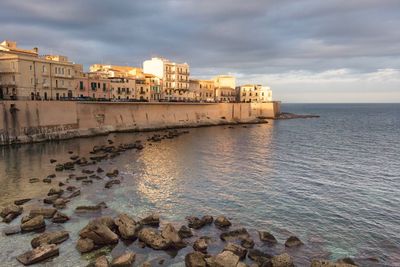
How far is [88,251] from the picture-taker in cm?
1739

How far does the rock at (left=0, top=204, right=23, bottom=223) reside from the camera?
2115 cm

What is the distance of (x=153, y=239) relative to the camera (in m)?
18.2

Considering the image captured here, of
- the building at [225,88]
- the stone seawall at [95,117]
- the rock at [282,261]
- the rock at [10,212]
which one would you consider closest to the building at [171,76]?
the stone seawall at [95,117]

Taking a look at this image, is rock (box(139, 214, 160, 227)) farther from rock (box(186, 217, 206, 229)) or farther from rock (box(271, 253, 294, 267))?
rock (box(271, 253, 294, 267))

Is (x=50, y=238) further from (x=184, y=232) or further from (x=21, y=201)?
(x=21, y=201)

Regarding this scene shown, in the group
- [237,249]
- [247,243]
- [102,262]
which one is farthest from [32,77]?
[237,249]

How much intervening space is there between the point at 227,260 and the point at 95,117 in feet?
182

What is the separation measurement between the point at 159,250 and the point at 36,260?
590cm

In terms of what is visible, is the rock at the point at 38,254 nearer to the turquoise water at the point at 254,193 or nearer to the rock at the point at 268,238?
the turquoise water at the point at 254,193

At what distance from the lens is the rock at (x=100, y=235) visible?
18172mm

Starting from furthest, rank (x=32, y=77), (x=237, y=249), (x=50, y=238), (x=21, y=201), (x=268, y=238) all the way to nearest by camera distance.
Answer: (x=32, y=77), (x=21, y=201), (x=268, y=238), (x=50, y=238), (x=237, y=249)

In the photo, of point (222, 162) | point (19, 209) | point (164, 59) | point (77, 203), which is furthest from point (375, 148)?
point (164, 59)

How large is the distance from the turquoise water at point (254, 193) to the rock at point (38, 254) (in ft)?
1.53

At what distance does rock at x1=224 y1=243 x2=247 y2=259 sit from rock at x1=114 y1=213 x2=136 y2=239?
210 inches
